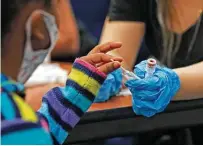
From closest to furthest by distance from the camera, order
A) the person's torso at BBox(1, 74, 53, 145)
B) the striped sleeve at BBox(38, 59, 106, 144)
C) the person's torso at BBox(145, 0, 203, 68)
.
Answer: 1. the person's torso at BBox(1, 74, 53, 145)
2. the striped sleeve at BBox(38, 59, 106, 144)
3. the person's torso at BBox(145, 0, 203, 68)

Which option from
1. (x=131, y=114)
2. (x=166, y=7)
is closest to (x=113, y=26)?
(x=166, y=7)

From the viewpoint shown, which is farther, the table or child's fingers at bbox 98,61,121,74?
the table

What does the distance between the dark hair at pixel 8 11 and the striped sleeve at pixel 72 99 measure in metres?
0.22

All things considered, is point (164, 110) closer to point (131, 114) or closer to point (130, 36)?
point (131, 114)

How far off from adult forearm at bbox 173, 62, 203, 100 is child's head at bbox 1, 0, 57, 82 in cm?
44

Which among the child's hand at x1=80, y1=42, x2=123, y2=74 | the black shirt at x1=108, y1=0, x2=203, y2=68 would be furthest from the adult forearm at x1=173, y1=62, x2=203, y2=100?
the child's hand at x1=80, y1=42, x2=123, y2=74

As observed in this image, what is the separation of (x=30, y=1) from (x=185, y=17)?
2.17 feet

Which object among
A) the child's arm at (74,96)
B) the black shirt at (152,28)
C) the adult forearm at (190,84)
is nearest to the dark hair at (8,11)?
the child's arm at (74,96)

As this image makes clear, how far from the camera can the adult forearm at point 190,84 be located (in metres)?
1.27

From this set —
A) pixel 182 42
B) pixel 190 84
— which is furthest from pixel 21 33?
pixel 182 42

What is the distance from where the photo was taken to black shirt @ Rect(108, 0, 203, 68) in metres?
1.45

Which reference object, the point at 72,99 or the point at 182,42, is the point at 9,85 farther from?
the point at 182,42

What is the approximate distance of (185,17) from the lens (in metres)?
1.44

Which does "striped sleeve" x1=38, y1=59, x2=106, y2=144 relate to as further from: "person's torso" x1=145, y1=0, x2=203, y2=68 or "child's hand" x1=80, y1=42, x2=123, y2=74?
"person's torso" x1=145, y1=0, x2=203, y2=68
